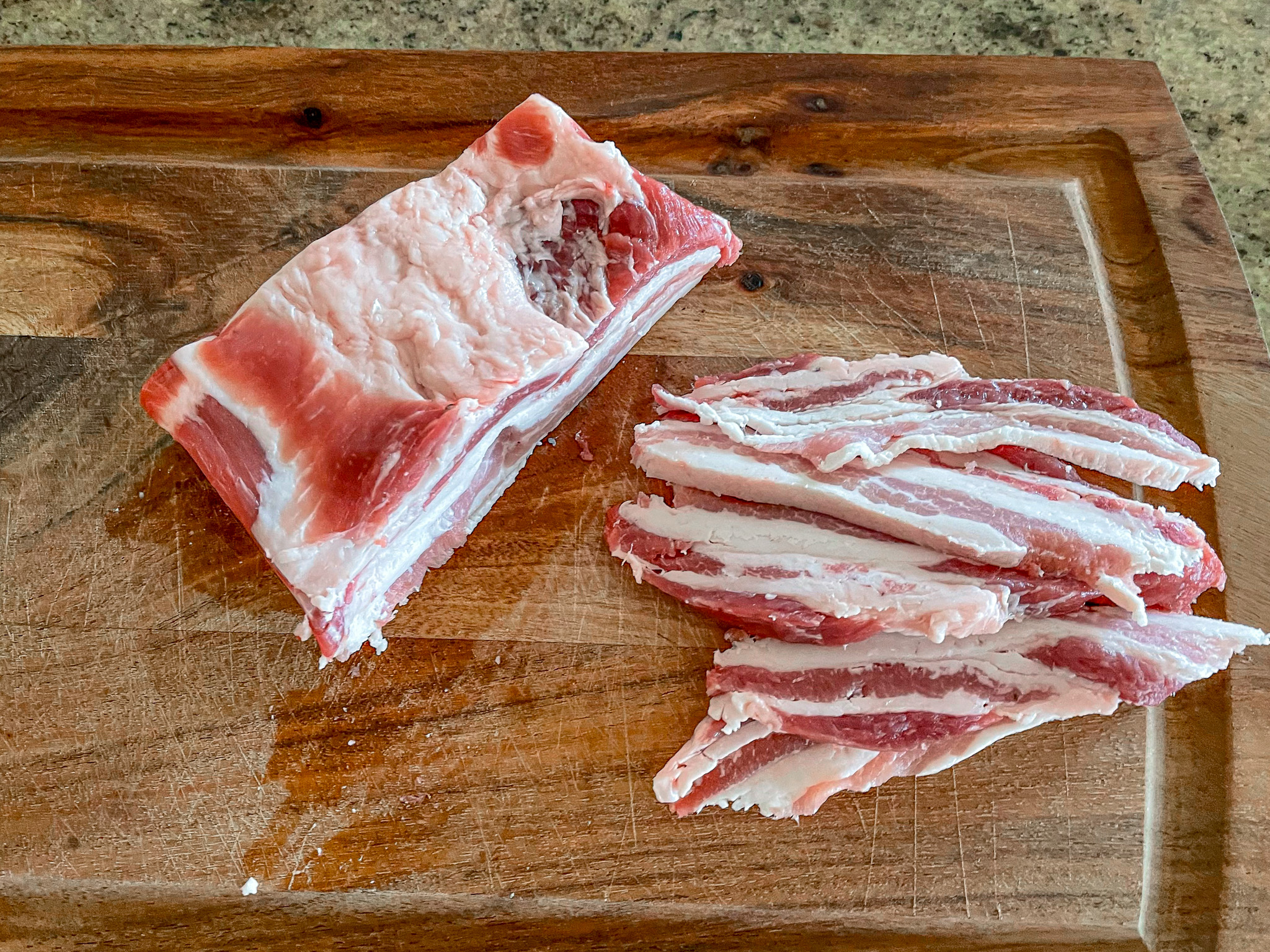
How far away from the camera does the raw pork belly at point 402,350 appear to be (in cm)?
190

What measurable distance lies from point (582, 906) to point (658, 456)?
46.1 inches

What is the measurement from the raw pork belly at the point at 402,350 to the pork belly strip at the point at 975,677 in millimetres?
934

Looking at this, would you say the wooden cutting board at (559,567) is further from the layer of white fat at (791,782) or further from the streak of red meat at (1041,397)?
the streak of red meat at (1041,397)

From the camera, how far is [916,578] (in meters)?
2.02

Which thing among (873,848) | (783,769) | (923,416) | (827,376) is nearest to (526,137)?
(827,376)

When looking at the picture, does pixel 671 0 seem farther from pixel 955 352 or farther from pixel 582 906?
pixel 582 906

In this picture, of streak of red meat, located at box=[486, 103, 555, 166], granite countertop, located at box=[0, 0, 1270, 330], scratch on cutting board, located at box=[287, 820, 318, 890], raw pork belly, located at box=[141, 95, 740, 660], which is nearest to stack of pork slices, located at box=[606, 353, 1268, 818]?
raw pork belly, located at box=[141, 95, 740, 660]

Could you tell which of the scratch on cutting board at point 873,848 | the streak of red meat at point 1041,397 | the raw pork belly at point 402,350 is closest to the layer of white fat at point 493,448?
the raw pork belly at point 402,350

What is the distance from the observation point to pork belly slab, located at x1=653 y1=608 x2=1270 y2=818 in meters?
2.01

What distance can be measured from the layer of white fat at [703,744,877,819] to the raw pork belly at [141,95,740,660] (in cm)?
105

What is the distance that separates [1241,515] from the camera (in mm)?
2238

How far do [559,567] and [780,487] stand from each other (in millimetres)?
643

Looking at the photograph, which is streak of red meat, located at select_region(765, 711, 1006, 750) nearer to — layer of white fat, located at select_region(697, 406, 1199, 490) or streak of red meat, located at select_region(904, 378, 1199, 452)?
layer of white fat, located at select_region(697, 406, 1199, 490)

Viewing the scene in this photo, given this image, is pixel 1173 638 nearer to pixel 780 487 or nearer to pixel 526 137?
pixel 780 487
